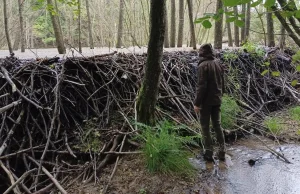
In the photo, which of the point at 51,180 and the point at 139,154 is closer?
the point at 51,180

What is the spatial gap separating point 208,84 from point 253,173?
5.09ft

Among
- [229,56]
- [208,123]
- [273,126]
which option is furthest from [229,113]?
[229,56]

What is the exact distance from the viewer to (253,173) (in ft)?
14.5

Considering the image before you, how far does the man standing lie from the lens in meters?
4.64

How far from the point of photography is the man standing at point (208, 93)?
15.2ft

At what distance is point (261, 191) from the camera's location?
3.91m

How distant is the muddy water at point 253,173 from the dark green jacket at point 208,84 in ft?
3.36

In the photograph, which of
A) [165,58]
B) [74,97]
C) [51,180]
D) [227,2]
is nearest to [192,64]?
[165,58]

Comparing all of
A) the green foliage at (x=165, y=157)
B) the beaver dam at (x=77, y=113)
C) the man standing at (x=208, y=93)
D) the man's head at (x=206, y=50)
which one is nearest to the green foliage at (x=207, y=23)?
the green foliage at (x=165, y=157)

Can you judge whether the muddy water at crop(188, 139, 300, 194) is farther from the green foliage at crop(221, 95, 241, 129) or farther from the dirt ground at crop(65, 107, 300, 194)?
the green foliage at crop(221, 95, 241, 129)

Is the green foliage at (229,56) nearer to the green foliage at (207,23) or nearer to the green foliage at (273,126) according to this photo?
the green foliage at (273,126)

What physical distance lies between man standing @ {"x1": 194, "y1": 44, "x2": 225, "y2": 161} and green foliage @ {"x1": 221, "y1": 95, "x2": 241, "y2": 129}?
1.14m

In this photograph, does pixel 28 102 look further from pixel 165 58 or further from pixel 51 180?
pixel 165 58

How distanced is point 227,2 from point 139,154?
3.66 meters
